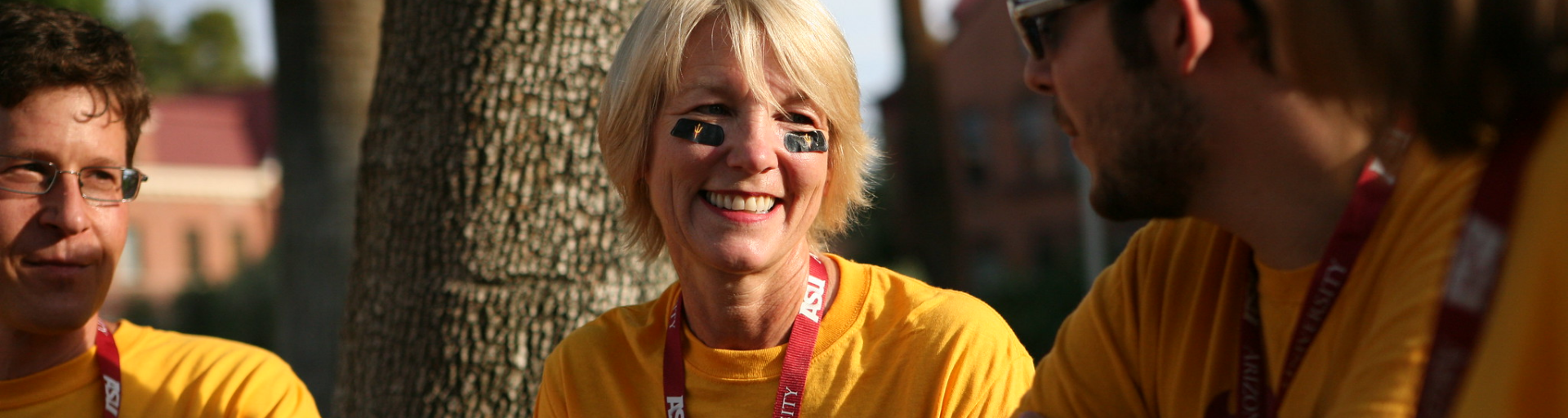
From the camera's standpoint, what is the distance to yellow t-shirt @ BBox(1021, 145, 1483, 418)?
1675 mm

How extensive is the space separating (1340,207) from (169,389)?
113 inches

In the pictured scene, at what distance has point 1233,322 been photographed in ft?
7.20

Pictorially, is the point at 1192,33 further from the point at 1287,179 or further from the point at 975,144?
the point at 975,144

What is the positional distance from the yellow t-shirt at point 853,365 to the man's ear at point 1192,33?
3.88 ft

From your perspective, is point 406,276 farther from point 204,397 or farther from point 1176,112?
point 1176,112

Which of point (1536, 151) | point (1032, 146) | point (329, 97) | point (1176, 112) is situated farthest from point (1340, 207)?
point (1032, 146)

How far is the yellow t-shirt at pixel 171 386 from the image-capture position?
11.0 feet

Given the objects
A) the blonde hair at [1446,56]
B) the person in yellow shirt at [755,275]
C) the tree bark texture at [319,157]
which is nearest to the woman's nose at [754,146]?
the person in yellow shirt at [755,275]

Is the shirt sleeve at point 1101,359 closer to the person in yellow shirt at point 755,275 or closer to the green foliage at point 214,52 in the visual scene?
the person in yellow shirt at point 755,275

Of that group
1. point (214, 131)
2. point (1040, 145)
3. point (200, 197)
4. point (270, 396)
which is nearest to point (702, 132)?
point (270, 396)

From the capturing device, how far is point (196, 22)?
2404 inches

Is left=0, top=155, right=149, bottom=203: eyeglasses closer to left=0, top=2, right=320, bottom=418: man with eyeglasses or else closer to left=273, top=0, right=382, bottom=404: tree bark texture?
left=0, top=2, right=320, bottom=418: man with eyeglasses

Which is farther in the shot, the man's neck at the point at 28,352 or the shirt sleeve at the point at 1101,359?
the man's neck at the point at 28,352

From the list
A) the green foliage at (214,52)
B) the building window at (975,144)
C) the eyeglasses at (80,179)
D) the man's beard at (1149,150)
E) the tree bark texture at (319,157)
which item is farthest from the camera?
the green foliage at (214,52)
